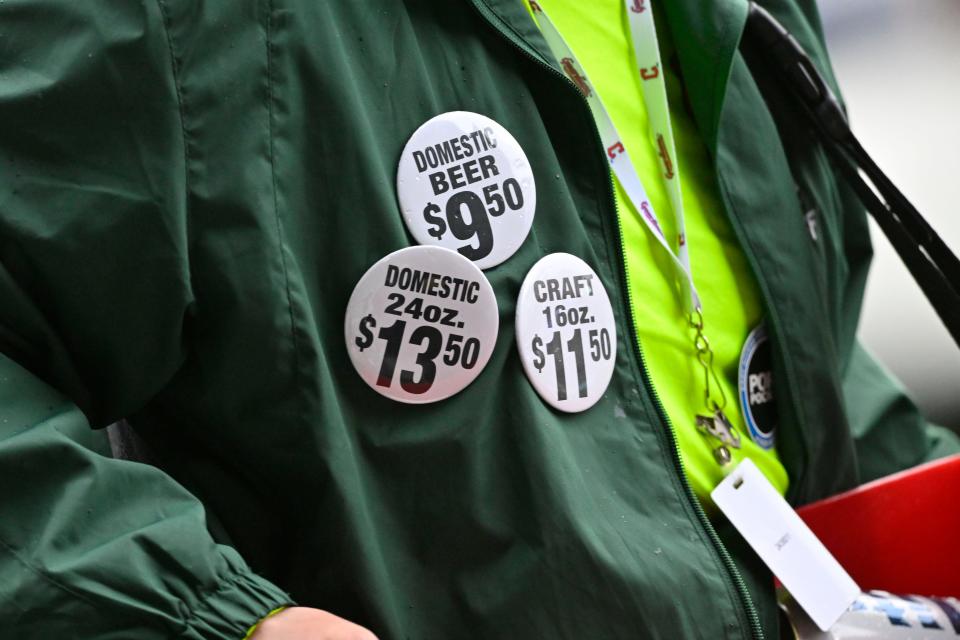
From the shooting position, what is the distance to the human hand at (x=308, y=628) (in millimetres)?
680

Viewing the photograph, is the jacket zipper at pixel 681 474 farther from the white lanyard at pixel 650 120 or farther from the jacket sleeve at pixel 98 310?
the jacket sleeve at pixel 98 310

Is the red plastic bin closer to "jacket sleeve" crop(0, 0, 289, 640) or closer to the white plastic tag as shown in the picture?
the white plastic tag

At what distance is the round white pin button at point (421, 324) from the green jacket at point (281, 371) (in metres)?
0.01

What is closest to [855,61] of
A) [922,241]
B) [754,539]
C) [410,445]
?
[922,241]

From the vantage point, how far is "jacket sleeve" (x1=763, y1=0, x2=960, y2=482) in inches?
52.0

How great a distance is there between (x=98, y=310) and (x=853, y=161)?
83cm

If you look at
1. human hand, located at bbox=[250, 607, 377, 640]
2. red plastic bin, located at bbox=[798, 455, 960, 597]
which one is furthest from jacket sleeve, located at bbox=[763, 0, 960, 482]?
human hand, located at bbox=[250, 607, 377, 640]

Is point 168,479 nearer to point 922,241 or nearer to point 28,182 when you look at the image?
point 28,182

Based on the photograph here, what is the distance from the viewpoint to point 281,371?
0.78 meters

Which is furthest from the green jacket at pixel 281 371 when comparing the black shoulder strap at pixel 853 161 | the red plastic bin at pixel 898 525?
the black shoulder strap at pixel 853 161

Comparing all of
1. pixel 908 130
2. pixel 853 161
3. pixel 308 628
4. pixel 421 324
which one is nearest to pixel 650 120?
pixel 853 161

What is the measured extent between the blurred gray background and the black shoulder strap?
1864 mm

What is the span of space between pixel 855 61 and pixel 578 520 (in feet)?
10.7

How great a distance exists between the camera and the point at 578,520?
845mm
